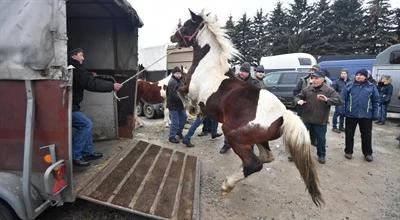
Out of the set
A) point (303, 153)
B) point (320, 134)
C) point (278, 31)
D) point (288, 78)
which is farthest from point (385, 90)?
point (278, 31)

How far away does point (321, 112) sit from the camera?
599 centimetres

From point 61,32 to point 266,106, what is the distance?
2.54 m

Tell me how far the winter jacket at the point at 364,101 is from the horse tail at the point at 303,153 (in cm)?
302

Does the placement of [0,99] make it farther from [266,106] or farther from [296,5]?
[296,5]

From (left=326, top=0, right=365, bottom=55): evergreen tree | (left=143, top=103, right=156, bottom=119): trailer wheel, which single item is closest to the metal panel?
(left=143, top=103, right=156, bottom=119): trailer wheel

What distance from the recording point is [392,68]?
11594 millimetres

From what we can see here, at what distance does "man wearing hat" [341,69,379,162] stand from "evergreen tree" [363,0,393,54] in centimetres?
2934

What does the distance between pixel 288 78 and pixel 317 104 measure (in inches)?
296

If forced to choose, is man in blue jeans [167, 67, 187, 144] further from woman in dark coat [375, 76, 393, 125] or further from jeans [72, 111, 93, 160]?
woman in dark coat [375, 76, 393, 125]

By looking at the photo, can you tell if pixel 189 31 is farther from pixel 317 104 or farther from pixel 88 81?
pixel 317 104

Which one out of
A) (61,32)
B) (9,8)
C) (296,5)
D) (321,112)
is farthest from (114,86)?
(296,5)

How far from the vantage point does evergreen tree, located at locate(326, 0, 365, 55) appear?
3284 centimetres

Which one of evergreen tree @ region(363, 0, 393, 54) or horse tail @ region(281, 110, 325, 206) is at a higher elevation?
evergreen tree @ region(363, 0, 393, 54)

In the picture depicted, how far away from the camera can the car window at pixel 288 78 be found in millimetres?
13055
